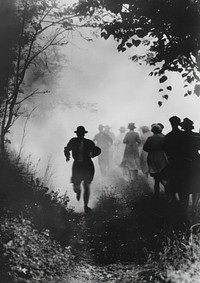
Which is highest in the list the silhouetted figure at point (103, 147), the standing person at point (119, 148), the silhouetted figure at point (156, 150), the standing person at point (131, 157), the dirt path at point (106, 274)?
the standing person at point (119, 148)

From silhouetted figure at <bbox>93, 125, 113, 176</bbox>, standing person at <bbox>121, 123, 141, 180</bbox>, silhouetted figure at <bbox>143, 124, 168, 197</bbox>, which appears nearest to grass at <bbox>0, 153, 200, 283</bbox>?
silhouetted figure at <bbox>143, 124, 168, 197</bbox>

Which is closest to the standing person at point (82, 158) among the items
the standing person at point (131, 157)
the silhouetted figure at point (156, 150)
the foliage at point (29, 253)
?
the silhouetted figure at point (156, 150)

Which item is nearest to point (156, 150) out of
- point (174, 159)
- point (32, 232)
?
point (174, 159)

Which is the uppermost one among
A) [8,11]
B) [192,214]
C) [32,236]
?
[8,11]

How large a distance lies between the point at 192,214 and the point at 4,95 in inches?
238

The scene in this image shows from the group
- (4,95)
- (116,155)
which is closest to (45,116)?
(116,155)

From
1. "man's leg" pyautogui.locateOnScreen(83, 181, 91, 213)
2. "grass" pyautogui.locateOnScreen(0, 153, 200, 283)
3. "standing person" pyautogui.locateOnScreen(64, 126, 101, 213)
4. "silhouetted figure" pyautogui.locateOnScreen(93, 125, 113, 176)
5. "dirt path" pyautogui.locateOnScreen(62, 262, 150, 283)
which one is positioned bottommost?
"dirt path" pyautogui.locateOnScreen(62, 262, 150, 283)

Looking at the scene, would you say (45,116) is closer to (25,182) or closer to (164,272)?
(25,182)

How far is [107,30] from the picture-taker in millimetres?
6180

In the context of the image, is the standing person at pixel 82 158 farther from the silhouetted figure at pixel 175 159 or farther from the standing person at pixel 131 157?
the standing person at pixel 131 157

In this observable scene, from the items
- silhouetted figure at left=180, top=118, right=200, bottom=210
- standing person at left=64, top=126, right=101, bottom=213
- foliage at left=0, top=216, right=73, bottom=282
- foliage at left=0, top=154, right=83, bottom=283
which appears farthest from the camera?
standing person at left=64, top=126, right=101, bottom=213

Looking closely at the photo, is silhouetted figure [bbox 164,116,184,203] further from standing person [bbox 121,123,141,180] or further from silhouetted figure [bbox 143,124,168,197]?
standing person [bbox 121,123,141,180]

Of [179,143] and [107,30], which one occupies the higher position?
[107,30]

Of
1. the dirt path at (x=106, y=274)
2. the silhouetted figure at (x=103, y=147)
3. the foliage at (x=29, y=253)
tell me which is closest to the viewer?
the foliage at (x=29, y=253)
